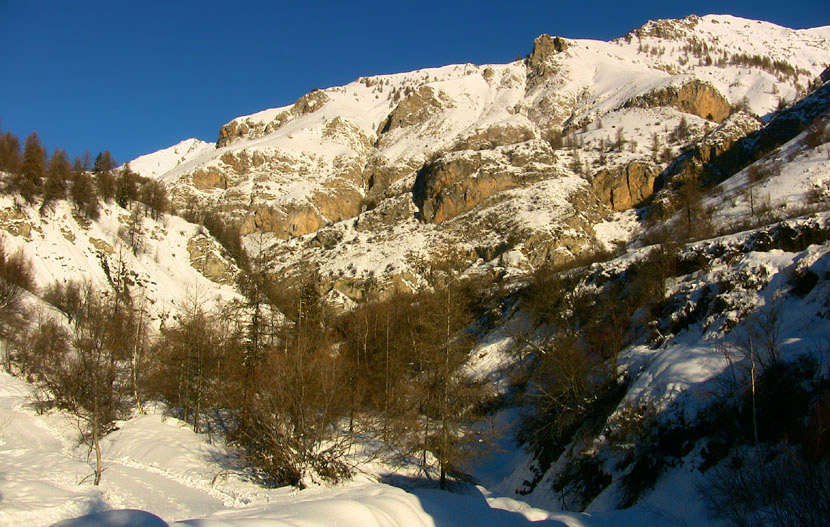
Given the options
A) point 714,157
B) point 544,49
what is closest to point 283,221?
point 714,157

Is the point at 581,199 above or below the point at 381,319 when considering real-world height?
above

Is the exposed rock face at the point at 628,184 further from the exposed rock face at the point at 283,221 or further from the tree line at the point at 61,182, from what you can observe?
the tree line at the point at 61,182

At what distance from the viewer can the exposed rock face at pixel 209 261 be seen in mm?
68125

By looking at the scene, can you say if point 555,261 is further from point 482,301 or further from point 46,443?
point 46,443

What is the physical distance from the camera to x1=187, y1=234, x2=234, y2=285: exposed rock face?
68125 mm

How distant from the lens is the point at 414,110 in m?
153

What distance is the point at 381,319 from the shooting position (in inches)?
1590

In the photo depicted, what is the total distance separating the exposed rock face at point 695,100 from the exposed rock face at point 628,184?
123ft

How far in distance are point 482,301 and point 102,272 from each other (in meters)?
42.6

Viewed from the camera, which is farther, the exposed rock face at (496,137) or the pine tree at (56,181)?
the exposed rock face at (496,137)

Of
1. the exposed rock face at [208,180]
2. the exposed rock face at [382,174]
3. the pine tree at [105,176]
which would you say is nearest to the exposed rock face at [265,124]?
the exposed rock face at [208,180]

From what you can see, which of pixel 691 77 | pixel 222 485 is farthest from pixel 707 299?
pixel 691 77

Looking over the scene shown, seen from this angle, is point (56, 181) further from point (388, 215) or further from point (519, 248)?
point (519, 248)

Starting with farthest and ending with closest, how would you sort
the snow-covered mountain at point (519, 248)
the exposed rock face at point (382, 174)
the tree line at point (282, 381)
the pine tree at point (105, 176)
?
the exposed rock face at point (382, 174) → the pine tree at point (105, 176) → the tree line at point (282, 381) → the snow-covered mountain at point (519, 248)
